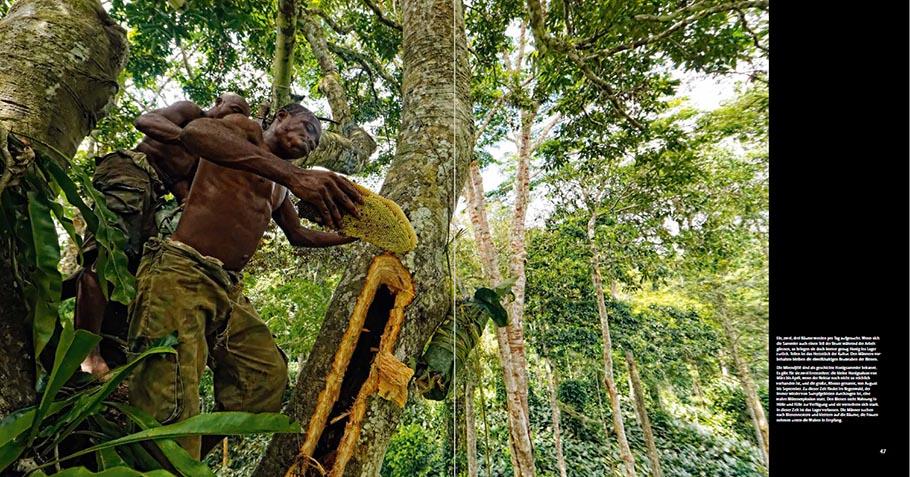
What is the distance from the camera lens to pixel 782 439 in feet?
4.83

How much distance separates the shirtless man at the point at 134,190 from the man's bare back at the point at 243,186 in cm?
21

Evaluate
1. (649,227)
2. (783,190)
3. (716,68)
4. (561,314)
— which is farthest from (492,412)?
(783,190)

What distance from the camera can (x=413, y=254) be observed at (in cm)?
130

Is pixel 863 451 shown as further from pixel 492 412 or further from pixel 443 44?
pixel 492 412

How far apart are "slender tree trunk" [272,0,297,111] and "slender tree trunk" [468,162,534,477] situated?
1986 millimetres

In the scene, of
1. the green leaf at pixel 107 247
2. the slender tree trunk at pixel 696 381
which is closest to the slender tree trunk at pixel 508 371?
the green leaf at pixel 107 247

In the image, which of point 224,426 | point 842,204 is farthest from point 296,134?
point 842,204

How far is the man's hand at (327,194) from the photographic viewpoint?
3.38 ft

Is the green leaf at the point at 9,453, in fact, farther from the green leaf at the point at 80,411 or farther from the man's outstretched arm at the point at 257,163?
the man's outstretched arm at the point at 257,163

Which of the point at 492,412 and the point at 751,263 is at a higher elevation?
the point at 751,263

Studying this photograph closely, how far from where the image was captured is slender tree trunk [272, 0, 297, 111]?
104 inches

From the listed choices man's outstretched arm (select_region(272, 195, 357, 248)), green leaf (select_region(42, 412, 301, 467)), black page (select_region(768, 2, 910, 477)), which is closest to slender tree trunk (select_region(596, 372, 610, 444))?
black page (select_region(768, 2, 910, 477))

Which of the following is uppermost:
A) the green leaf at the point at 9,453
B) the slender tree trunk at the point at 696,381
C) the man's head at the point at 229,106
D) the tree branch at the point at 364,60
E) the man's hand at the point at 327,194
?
the tree branch at the point at 364,60

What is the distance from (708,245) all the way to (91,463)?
6.08 metres
